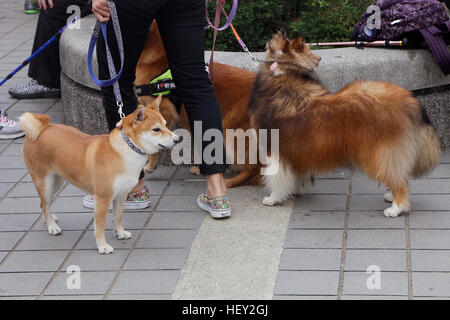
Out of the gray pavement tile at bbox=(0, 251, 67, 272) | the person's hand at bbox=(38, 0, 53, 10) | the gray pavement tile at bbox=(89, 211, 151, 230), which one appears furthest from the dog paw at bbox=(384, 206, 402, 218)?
the person's hand at bbox=(38, 0, 53, 10)

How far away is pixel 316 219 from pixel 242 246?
1.97 feet

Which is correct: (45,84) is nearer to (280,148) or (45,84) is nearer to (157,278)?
(280,148)

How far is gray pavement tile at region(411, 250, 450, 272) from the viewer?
3656 mm

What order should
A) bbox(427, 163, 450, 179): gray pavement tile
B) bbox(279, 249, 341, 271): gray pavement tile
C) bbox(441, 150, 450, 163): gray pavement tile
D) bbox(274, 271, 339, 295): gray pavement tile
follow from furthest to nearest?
1. bbox(441, 150, 450, 163): gray pavement tile
2. bbox(427, 163, 450, 179): gray pavement tile
3. bbox(279, 249, 341, 271): gray pavement tile
4. bbox(274, 271, 339, 295): gray pavement tile

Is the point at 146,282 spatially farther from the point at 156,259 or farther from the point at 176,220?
the point at 176,220

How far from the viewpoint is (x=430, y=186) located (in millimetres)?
4734

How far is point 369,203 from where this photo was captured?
4582 mm

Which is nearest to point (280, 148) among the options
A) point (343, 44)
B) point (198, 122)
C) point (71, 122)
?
point (198, 122)

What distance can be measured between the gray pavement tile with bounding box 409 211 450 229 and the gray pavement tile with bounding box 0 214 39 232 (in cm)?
243

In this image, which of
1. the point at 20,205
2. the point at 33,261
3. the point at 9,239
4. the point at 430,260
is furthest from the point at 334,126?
the point at 20,205

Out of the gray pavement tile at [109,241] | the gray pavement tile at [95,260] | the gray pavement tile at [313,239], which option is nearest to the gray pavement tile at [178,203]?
the gray pavement tile at [109,241]

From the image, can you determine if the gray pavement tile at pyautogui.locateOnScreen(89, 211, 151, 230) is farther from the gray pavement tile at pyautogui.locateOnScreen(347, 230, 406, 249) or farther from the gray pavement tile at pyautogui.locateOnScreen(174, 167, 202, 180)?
the gray pavement tile at pyautogui.locateOnScreen(347, 230, 406, 249)

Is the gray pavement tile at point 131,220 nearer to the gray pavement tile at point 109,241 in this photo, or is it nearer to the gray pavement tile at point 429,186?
the gray pavement tile at point 109,241

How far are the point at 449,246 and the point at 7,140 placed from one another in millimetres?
3897
